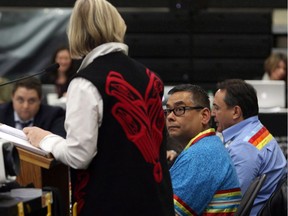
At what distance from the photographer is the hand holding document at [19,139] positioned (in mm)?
3010

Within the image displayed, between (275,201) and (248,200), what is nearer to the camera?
(248,200)

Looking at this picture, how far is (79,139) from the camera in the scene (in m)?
2.98

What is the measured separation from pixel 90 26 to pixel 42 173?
577mm

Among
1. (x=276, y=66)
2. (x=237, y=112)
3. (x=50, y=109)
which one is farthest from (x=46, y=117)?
(x=276, y=66)

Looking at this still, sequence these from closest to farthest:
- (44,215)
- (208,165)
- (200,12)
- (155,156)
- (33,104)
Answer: (44,215)
(155,156)
(208,165)
(33,104)
(200,12)

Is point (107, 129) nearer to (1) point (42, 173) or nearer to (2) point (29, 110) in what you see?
(1) point (42, 173)

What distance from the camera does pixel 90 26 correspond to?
3.12 m

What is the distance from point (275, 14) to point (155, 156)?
7.49 meters

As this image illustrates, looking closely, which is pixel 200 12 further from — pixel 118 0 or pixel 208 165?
pixel 208 165

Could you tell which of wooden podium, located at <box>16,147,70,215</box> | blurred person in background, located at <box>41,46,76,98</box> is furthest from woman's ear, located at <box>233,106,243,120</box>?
blurred person in background, located at <box>41,46,76,98</box>

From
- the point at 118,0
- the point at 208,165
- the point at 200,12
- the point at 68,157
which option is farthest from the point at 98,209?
the point at 200,12

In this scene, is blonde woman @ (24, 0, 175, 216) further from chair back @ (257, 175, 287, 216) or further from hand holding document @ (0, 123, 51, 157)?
chair back @ (257, 175, 287, 216)

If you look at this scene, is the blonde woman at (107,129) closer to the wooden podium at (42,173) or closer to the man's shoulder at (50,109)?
the wooden podium at (42,173)

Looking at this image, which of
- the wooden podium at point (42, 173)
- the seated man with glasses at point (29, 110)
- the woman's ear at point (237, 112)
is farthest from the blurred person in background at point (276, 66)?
the wooden podium at point (42, 173)
